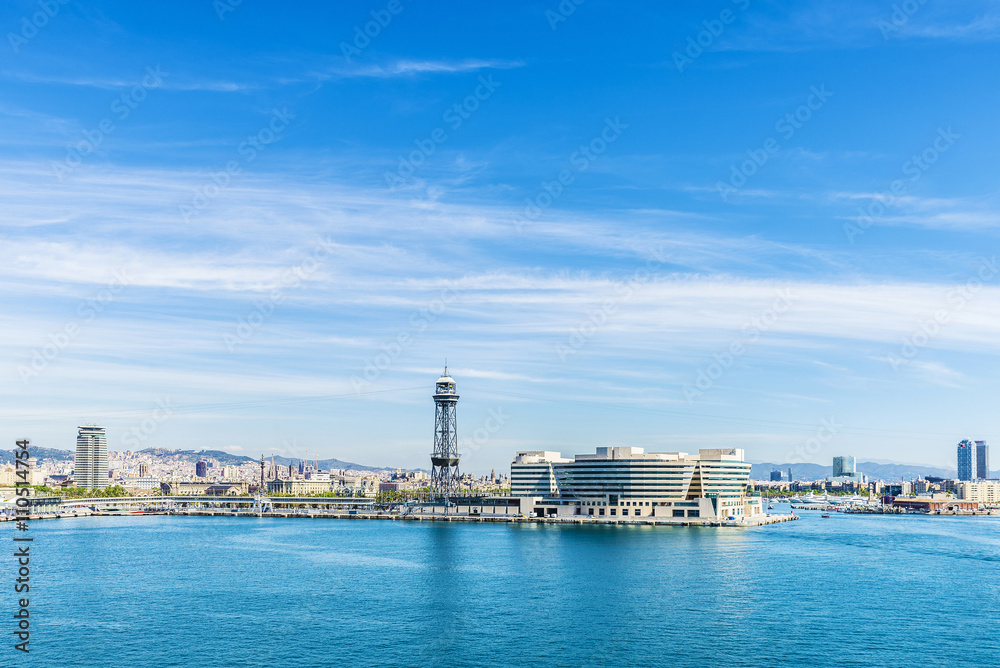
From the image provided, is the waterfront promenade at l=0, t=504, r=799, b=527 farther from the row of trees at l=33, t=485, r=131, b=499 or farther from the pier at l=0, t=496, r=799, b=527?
the row of trees at l=33, t=485, r=131, b=499

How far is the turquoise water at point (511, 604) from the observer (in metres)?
32.1

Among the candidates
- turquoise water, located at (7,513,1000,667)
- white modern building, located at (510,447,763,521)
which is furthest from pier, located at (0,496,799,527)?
turquoise water, located at (7,513,1000,667)

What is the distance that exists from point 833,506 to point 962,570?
130m

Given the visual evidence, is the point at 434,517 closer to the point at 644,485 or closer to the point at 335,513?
the point at 335,513

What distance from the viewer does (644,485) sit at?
345 ft

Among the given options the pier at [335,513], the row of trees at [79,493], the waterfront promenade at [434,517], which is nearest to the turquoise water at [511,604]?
the waterfront promenade at [434,517]

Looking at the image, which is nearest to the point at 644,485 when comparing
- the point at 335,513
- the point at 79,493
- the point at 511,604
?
the point at 335,513

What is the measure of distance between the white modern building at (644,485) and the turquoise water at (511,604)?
30.7m

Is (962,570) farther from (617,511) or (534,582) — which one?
(617,511)

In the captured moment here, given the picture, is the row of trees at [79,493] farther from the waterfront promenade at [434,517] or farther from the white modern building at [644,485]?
the white modern building at [644,485]

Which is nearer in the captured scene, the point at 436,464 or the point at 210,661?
the point at 210,661

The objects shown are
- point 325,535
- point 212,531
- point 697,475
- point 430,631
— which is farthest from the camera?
point 697,475

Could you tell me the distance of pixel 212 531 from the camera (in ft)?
300

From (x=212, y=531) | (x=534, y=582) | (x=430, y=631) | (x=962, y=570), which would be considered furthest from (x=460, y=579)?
(x=212, y=531)
